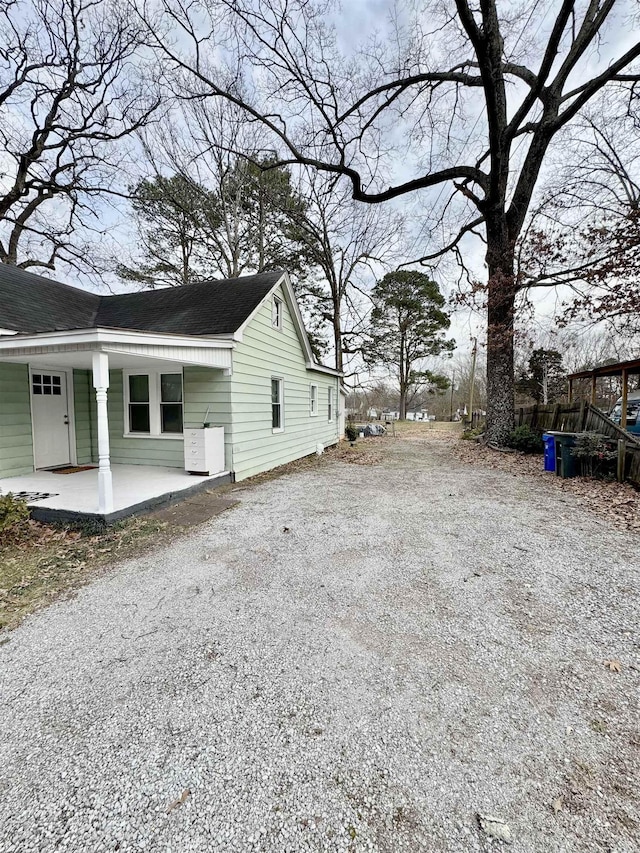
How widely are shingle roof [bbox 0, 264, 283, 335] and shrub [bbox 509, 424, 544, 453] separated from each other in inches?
331

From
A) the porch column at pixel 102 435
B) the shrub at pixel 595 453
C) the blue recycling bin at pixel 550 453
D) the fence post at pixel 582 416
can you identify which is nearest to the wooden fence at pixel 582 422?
the fence post at pixel 582 416

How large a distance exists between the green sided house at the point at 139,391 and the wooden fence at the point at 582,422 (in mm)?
7280

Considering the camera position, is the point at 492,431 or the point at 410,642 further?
the point at 492,431

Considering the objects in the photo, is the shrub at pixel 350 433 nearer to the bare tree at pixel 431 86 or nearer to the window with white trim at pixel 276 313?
the bare tree at pixel 431 86

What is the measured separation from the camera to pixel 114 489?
18.9 feet

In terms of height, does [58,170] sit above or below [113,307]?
above

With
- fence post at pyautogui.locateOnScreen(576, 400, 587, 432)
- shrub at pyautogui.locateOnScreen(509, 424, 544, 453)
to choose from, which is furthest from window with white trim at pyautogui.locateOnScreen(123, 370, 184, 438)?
shrub at pyautogui.locateOnScreen(509, 424, 544, 453)

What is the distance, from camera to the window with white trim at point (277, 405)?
9.62 meters

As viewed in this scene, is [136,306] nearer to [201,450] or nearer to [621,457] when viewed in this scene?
[201,450]

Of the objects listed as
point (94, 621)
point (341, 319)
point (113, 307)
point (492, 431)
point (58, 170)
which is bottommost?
point (94, 621)

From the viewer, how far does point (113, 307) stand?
9.86m

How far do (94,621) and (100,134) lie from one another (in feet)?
59.2

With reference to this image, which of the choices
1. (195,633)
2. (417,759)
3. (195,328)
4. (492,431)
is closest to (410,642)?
(417,759)

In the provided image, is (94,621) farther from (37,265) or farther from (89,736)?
(37,265)
